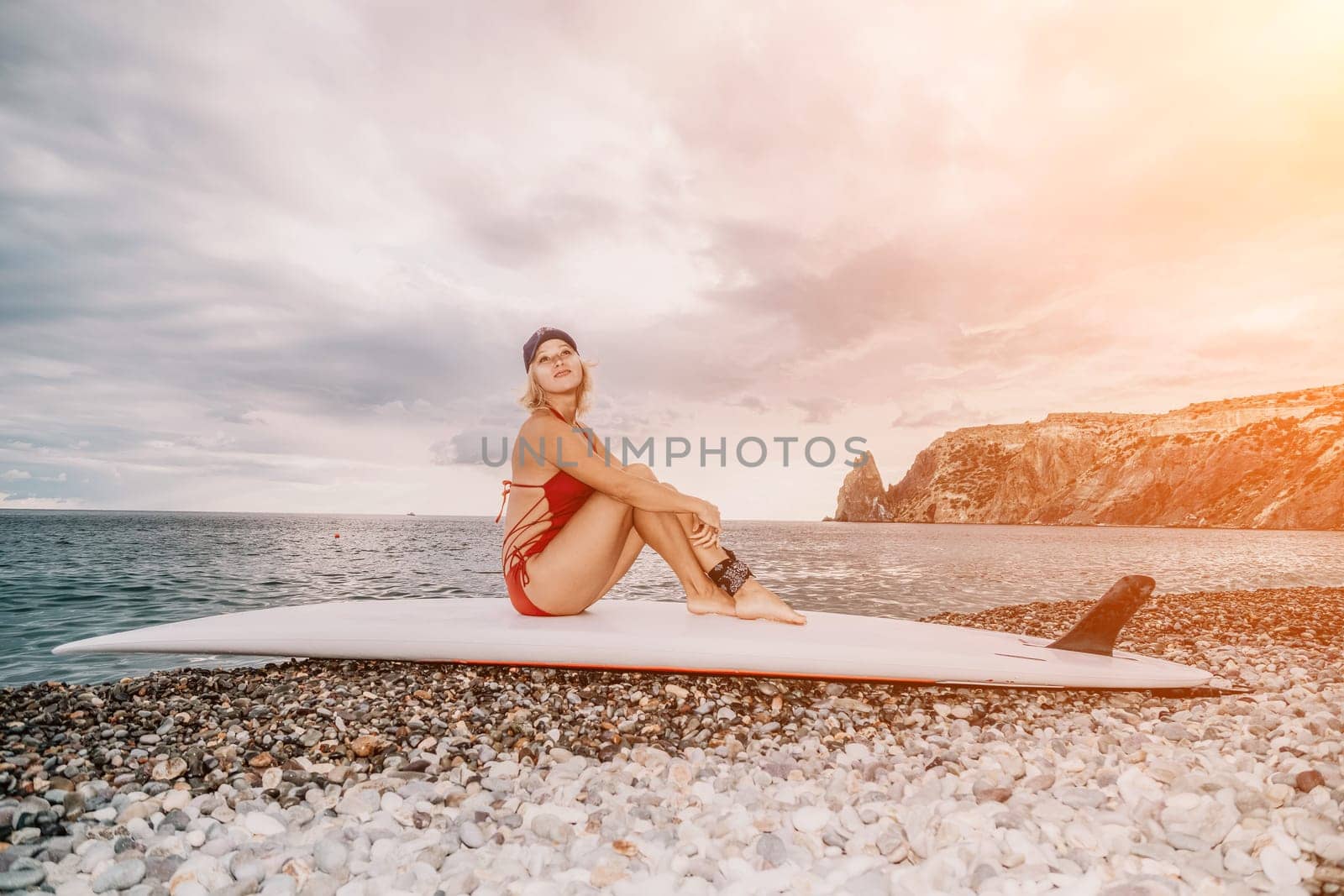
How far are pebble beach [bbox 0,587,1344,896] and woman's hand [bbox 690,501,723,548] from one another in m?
0.92

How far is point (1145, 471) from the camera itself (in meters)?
84.8

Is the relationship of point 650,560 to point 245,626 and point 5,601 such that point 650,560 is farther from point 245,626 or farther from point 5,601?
point 245,626

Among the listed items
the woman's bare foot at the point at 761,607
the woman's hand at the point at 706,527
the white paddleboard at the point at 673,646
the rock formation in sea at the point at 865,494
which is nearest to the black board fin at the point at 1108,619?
the white paddleboard at the point at 673,646

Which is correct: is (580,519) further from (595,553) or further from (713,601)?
(713,601)

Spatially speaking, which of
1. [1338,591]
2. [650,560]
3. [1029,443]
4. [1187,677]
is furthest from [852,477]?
[1187,677]

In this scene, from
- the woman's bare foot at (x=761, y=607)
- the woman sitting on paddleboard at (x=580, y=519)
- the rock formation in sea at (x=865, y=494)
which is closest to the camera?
the woman sitting on paddleboard at (x=580, y=519)

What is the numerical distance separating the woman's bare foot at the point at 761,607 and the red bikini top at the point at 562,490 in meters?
1.36

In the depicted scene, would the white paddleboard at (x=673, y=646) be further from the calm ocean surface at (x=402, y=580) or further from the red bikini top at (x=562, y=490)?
the calm ocean surface at (x=402, y=580)

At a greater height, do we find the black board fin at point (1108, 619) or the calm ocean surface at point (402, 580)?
the black board fin at point (1108, 619)

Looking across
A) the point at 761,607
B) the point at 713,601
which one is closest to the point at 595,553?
the point at 713,601

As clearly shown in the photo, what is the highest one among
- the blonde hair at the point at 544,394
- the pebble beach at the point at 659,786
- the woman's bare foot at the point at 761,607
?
the blonde hair at the point at 544,394

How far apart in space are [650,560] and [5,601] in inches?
709

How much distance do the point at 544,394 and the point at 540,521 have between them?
2.86 feet

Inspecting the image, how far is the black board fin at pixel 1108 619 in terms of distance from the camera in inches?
175
